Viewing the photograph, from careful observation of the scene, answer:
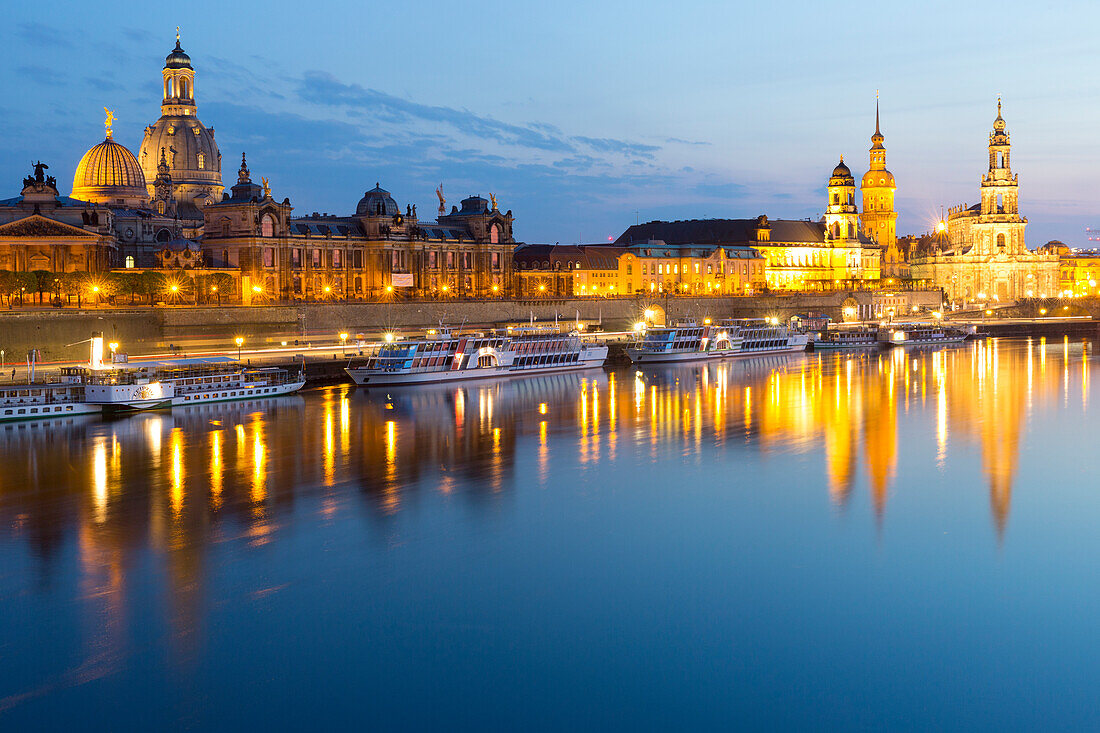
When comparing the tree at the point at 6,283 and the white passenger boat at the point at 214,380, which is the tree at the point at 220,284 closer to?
the tree at the point at 6,283

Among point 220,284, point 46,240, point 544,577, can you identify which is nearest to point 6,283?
point 46,240

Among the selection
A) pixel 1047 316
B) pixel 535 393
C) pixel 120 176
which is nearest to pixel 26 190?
pixel 120 176

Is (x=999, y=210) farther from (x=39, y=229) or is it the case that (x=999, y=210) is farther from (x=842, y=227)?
(x=39, y=229)

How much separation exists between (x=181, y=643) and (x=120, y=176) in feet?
278

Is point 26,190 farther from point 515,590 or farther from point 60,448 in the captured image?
point 515,590

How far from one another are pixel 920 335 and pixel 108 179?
70.9 meters

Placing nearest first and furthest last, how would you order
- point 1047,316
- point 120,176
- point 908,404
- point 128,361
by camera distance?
point 908,404
point 128,361
point 120,176
point 1047,316

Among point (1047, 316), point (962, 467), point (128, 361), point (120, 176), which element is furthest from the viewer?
point (1047, 316)

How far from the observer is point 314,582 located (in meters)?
21.6

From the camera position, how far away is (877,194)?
158625 mm

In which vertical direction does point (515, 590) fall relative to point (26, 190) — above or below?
below

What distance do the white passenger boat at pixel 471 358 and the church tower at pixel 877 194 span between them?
10162 cm

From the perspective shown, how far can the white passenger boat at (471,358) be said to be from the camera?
2200 inches

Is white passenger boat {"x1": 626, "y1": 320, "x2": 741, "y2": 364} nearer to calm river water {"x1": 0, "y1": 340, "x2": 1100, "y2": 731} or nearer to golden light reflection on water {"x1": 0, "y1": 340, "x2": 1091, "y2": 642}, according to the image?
golden light reflection on water {"x1": 0, "y1": 340, "x2": 1091, "y2": 642}
